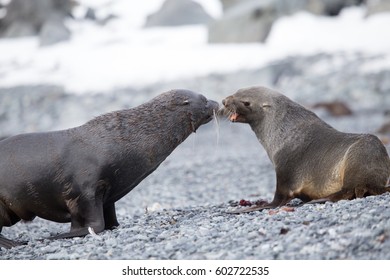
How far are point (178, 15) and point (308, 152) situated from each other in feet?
66.6

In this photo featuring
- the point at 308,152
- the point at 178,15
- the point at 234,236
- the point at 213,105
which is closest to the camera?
the point at 234,236

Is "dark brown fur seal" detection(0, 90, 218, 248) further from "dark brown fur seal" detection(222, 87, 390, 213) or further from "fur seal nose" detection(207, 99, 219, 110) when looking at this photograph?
"dark brown fur seal" detection(222, 87, 390, 213)

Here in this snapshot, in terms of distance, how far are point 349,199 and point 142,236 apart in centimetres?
176

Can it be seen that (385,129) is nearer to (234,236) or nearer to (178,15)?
(234,236)

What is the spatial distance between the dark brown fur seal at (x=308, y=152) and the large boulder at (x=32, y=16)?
65.9ft

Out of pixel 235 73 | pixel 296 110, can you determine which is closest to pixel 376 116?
pixel 235 73

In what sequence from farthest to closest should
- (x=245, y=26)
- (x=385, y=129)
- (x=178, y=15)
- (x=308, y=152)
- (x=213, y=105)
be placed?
(x=178, y=15) → (x=245, y=26) → (x=385, y=129) → (x=213, y=105) → (x=308, y=152)

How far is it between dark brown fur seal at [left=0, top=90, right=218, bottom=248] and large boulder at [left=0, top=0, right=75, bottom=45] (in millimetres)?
20637

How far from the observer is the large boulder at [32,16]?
27359 mm

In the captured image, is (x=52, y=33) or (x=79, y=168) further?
(x=52, y=33)

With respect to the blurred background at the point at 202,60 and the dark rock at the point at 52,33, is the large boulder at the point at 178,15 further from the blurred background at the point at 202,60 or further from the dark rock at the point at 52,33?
the dark rock at the point at 52,33

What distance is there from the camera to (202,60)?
2181cm

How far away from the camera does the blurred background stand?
19.6 m

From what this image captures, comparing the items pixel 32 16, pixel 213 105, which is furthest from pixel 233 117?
pixel 32 16
